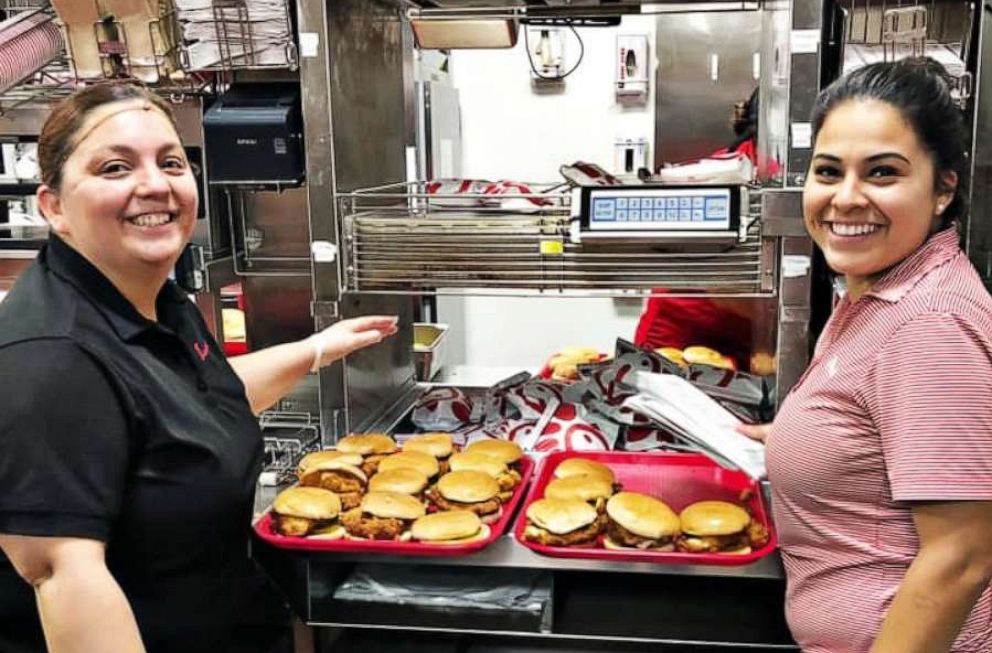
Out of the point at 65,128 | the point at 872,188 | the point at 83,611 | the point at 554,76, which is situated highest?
the point at 554,76

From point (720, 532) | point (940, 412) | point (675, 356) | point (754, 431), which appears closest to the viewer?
point (940, 412)

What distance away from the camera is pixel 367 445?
5.51 ft

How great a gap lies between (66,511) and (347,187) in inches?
33.3

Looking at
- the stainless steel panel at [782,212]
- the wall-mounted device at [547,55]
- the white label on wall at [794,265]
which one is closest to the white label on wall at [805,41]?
the stainless steel panel at [782,212]

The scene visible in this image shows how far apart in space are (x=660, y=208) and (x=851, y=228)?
406 mm

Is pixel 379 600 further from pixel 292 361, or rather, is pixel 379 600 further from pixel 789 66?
pixel 789 66

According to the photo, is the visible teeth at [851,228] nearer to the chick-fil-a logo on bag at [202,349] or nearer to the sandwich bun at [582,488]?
the sandwich bun at [582,488]

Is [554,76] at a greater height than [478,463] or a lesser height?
greater

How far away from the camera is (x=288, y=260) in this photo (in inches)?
82.0

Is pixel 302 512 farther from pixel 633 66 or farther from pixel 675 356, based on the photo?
pixel 633 66

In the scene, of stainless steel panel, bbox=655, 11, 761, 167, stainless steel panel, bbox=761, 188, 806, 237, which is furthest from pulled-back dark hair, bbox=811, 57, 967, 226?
stainless steel panel, bbox=655, 11, 761, 167

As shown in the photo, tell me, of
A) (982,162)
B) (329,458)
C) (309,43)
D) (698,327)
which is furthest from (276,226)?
(982,162)

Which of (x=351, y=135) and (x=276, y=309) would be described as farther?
(x=276, y=309)

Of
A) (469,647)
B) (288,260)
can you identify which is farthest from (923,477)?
(288,260)
